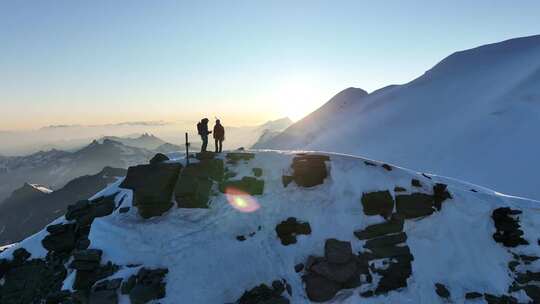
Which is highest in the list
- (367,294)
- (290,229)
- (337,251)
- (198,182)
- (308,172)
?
(308,172)

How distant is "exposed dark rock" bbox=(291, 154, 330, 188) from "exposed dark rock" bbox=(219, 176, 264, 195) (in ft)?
7.12

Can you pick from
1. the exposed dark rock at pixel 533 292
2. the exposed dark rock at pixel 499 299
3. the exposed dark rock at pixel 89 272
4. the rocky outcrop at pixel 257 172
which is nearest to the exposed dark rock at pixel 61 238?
the exposed dark rock at pixel 89 272

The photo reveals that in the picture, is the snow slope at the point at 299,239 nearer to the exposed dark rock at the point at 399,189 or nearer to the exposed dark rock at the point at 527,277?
the exposed dark rock at the point at 399,189

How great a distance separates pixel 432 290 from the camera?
20219 mm

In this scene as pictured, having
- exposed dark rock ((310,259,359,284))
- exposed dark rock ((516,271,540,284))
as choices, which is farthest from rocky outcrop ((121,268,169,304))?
exposed dark rock ((516,271,540,284))

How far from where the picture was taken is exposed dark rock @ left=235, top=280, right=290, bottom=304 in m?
19.1

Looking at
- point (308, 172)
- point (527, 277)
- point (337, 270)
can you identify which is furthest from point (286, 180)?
point (527, 277)

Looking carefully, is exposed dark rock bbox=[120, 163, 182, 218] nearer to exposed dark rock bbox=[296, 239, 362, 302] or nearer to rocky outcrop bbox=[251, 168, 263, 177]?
rocky outcrop bbox=[251, 168, 263, 177]

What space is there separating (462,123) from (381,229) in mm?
47217

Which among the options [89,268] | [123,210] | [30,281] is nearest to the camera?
[89,268]

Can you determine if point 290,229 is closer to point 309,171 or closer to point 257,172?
point 309,171

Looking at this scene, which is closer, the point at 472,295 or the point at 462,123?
the point at 472,295

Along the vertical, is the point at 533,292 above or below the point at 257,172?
below

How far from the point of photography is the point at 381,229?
22203 mm
